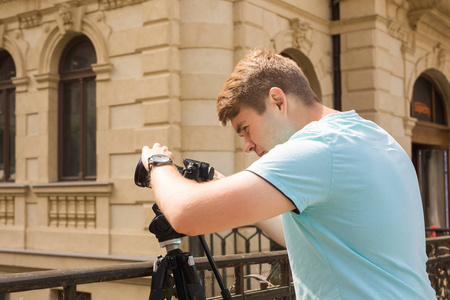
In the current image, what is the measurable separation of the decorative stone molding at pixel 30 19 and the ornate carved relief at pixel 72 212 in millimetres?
3104

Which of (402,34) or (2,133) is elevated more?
(402,34)

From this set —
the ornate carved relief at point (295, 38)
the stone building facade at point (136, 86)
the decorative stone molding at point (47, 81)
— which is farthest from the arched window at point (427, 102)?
the decorative stone molding at point (47, 81)

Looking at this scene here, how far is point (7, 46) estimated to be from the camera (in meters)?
11.0

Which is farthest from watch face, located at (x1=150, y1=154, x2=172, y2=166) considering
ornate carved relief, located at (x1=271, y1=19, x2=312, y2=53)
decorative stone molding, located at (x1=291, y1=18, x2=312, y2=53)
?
decorative stone molding, located at (x1=291, y1=18, x2=312, y2=53)

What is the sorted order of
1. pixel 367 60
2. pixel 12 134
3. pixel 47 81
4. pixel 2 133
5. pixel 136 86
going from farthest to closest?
pixel 367 60, pixel 2 133, pixel 12 134, pixel 47 81, pixel 136 86

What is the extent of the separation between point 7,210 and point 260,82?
994 centimetres

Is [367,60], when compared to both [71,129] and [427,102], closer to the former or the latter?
[427,102]

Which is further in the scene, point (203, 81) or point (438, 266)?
point (203, 81)

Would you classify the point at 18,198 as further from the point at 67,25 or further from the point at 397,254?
the point at 397,254

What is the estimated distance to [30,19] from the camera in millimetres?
10578

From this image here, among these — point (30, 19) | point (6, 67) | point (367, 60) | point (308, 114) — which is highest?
point (30, 19)

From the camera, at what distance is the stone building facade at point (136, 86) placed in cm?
884

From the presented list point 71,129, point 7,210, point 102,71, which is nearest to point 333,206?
point 102,71

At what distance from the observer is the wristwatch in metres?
1.80
